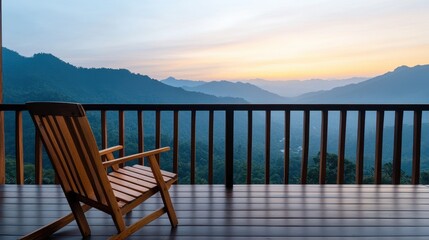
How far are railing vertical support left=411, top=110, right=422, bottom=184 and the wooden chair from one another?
2703 millimetres

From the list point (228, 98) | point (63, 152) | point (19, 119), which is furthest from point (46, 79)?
point (63, 152)

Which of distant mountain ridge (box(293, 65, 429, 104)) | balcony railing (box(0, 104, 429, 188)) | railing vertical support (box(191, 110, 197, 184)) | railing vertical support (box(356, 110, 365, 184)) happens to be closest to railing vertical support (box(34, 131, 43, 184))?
balcony railing (box(0, 104, 429, 188))

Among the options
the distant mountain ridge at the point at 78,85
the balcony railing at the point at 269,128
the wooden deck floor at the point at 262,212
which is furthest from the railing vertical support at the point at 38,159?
the distant mountain ridge at the point at 78,85

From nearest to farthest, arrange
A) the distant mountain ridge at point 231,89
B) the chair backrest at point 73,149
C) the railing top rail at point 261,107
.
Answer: the chair backrest at point 73,149 < the railing top rail at point 261,107 < the distant mountain ridge at point 231,89

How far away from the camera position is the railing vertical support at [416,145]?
3.34m

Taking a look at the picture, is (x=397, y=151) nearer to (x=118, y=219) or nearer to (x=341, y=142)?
(x=341, y=142)

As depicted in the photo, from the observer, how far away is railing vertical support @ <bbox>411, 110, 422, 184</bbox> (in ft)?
10.9

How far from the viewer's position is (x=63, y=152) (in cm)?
190

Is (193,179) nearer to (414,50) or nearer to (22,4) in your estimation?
(414,50)

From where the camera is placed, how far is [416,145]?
3.42m

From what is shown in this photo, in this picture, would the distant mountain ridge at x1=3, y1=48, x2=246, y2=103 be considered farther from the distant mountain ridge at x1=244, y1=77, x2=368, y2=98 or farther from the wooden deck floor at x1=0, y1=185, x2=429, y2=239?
the wooden deck floor at x1=0, y1=185, x2=429, y2=239

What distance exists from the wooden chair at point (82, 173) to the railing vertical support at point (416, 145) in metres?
2.70

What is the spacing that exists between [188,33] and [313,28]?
103 inches

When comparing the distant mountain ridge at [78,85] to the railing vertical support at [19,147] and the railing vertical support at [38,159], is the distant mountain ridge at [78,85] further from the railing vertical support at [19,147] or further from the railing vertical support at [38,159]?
the railing vertical support at [38,159]
